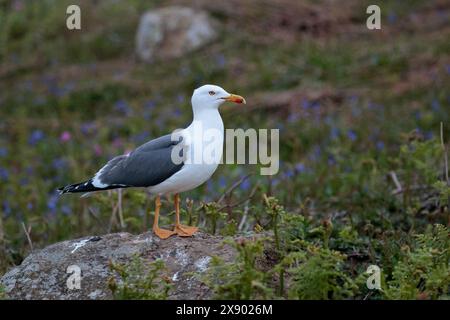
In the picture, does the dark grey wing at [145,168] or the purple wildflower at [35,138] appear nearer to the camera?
the dark grey wing at [145,168]

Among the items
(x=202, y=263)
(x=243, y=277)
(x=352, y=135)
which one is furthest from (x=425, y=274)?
(x=352, y=135)

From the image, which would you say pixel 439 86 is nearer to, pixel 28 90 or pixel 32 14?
pixel 28 90

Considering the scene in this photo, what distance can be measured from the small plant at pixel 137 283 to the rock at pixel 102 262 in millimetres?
189

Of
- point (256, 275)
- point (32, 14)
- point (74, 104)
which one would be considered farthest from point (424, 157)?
point (32, 14)

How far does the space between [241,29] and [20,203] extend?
192 inches

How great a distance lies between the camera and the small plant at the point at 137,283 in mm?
3922

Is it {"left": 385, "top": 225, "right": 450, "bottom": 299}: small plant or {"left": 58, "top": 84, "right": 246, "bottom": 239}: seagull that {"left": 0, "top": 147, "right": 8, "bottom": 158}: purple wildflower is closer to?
{"left": 58, "top": 84, "right": 246, "bottom": 239}: seagull

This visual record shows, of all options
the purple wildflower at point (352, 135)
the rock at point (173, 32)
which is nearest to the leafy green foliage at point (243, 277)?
the purple wildflower at point (352, 135)

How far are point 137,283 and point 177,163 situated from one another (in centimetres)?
74

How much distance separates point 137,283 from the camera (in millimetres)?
3980

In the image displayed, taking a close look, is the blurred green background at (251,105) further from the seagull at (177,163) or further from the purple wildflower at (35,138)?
the seagull at (177,163)

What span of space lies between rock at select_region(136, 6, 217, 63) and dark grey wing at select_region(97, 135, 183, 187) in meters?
7.30

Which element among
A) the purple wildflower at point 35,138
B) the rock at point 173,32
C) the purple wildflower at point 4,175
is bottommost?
the purple wildflower at point 4,175

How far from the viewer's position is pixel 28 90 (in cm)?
1173
